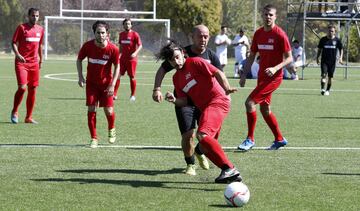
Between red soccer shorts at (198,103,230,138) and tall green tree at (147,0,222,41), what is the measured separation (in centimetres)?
5176

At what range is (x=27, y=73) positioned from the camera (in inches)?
616

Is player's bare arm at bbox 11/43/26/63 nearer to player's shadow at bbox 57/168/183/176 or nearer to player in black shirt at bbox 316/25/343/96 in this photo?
player's shadow at bbox 57/168/183/176

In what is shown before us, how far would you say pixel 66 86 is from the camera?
88.9ft

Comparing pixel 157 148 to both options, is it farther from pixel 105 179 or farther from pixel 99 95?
pixel 105 179

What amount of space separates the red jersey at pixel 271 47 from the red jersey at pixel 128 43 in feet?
32.0

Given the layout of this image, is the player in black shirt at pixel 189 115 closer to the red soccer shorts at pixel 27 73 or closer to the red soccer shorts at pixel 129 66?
the red soccer shorts at pixel 27 73

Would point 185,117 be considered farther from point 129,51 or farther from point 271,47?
point 129,51

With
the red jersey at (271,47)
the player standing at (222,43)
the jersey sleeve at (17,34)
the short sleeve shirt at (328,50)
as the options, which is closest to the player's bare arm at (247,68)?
the red jersey at (271,47)

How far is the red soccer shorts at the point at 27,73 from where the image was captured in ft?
50.9

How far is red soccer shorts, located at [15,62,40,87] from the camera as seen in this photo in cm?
1550

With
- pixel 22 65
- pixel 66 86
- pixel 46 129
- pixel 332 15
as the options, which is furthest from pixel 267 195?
pixel 332 15

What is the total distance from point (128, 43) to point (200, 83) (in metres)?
13.0

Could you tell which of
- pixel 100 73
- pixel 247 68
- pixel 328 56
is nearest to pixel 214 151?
pixel 247 68

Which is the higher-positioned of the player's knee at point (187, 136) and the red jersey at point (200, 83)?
the red jersey at point (200, 83)
